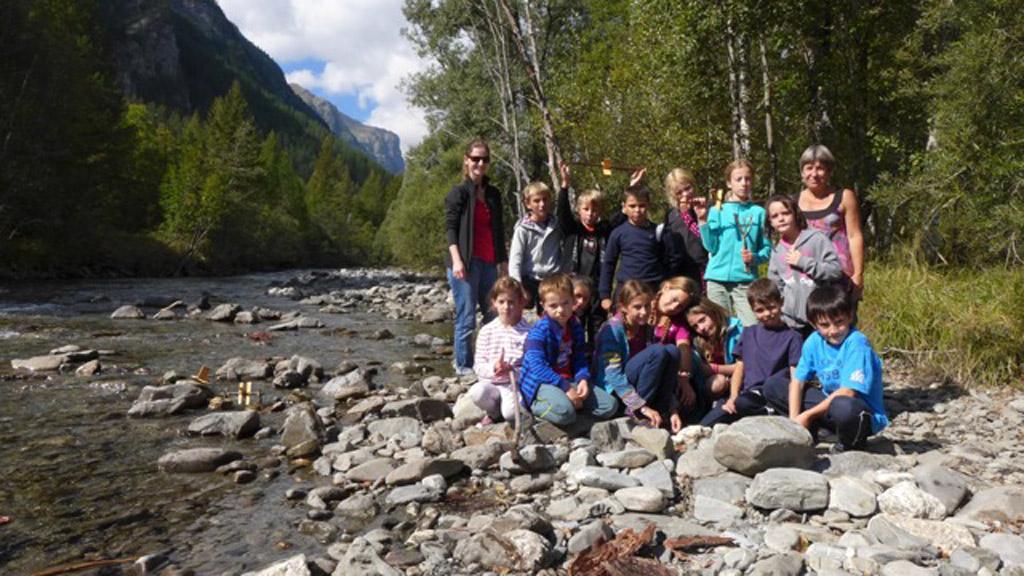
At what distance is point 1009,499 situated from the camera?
329 cm

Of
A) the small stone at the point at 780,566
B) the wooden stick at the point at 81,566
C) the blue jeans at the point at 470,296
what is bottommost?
the wooden stick at the point at 81,566

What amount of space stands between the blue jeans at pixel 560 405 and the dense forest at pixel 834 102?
3281 millimetres

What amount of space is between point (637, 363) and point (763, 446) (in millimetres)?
1314

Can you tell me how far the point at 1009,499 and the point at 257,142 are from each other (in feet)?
165

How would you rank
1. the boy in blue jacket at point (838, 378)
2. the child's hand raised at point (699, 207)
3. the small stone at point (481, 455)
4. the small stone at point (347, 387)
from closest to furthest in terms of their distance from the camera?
the boy in blue jacket at point (838, 378), the small stone at point (481, 455), the child's hand raised at point (699, 207), the small stone at point (347, 387)

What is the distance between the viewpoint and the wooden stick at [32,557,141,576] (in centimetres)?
346

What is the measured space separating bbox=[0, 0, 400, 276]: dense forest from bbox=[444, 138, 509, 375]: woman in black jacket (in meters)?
24.7

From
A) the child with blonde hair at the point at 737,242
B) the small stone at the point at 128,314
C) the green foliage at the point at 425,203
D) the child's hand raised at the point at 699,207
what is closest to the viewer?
the child with blonde hair at the point at 737,242

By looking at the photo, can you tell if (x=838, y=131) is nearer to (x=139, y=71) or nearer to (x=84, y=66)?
(x=84, y=66)

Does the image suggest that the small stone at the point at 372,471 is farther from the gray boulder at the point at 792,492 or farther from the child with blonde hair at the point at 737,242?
the child with blonde hair at the point at 737,242

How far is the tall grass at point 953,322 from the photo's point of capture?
6.23 m

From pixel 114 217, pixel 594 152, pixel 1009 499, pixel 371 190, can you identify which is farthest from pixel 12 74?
pixel 371 190

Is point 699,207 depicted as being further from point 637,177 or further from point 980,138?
point 980,138

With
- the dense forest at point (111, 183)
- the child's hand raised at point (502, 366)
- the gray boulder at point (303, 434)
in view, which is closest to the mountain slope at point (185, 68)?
the dense forest at point (111, 183)
